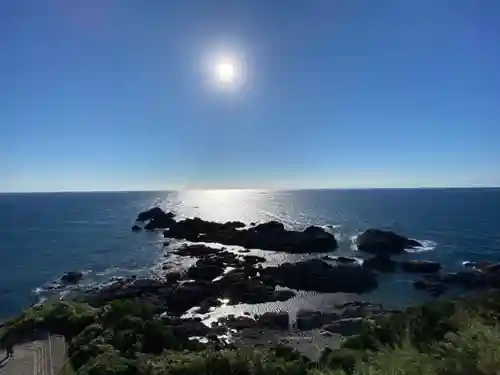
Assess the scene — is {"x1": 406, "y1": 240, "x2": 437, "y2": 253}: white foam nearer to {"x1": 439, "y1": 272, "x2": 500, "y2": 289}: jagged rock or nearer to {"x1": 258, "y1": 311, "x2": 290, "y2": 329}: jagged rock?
{"x1": 439, "y1": 272, "x2": 500, "y2": 289}: jagged rock

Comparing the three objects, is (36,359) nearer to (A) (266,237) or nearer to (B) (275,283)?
(B) (275,283)

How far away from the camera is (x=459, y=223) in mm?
80312

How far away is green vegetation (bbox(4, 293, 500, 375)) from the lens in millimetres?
6465

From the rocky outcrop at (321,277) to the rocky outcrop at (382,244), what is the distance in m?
12.3

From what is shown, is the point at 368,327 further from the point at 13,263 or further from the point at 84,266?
the point at 13,263

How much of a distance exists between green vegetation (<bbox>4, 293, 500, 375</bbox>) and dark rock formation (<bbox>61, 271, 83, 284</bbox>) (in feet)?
69.7

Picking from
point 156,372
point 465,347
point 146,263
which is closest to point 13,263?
point 146,263

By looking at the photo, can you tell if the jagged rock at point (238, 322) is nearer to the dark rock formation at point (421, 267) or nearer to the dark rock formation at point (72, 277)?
the dark rock formation at point (72, 277)

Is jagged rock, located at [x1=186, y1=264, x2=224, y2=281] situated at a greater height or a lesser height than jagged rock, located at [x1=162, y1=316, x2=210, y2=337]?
greater

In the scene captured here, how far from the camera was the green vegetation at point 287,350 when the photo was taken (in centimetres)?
646

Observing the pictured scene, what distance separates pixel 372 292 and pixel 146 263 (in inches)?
957

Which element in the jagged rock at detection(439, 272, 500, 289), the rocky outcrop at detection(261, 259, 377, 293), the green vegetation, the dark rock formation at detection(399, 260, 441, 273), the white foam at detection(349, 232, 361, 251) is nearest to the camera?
the green vegetation

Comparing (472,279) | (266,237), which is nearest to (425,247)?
(472,279)

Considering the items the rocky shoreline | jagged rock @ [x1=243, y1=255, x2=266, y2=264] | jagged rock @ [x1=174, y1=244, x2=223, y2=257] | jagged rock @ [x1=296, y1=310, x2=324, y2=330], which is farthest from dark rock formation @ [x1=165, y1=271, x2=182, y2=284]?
jagged rock @ [x1=296, y1=310, x2=324, y2=330]
